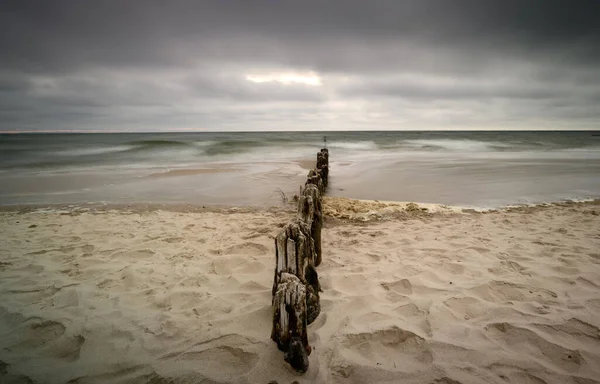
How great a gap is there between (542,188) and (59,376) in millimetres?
12239

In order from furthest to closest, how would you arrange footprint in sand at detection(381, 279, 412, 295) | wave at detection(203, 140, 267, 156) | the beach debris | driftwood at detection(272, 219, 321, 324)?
1. wave at detection(203, 140, 267, 156)
2. the beach debris
3. footprint in sand at detection(381, 279, 412, 295)
4. driftwood at detection(272, 219, 321, 324)

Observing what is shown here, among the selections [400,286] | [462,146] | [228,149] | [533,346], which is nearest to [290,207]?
[400,286]

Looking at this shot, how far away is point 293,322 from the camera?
2.35 m

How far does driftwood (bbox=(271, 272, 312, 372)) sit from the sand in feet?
0.39

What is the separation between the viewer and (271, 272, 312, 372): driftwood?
2291 mm

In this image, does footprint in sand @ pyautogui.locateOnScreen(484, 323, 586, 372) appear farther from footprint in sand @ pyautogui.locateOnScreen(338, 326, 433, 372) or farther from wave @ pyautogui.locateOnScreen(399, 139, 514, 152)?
wave @ pyautogui.locateOnScreen(399, 139, 514, 152)

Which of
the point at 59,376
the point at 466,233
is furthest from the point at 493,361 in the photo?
the point at 59,376

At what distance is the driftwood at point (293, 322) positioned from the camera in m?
2.29

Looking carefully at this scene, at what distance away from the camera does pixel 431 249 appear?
4.48 metres

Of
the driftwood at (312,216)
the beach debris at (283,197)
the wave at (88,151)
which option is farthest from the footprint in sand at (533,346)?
the wave at (88,151)

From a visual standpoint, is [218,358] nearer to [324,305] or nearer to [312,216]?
[324,305]

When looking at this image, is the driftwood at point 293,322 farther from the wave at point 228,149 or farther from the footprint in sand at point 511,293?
the wave at point 228,149

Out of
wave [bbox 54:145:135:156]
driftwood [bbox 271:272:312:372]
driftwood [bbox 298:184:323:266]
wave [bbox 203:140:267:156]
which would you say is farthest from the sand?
wave [bbox 54:145:135:156]

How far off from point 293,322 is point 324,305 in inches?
33.6
